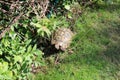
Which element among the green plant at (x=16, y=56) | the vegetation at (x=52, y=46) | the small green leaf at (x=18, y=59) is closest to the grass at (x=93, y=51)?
the vegetation at (x=52, y=46)

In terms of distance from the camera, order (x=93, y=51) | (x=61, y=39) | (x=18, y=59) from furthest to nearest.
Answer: (x=93, y=51), (x=61, y=39), (x=18, y=59)

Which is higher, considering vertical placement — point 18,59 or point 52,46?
point 18,59

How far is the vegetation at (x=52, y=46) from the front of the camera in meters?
3.89

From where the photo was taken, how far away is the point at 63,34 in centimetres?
441

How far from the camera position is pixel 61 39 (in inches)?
172

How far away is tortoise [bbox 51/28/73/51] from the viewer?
433cm

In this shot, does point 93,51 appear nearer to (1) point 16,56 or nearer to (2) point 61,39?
(2) point 61,39

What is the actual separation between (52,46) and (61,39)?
0.17m

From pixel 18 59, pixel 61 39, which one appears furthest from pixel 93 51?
pixel 18 59

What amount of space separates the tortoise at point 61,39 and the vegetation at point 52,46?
3.2 inches

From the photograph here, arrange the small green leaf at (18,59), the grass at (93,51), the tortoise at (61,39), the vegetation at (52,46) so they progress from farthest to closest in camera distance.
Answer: the tortoise at (61,39) < the grass at (93,51) < the vegetation at (52,46) < the small green leaf at (18,59)

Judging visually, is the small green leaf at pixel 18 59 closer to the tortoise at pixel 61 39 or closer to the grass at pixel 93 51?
the grass at pixel 93 51

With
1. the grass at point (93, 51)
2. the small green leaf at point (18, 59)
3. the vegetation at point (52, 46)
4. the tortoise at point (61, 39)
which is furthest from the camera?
the tortoise at point (61, 39)

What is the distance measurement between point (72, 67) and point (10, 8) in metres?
1.19
